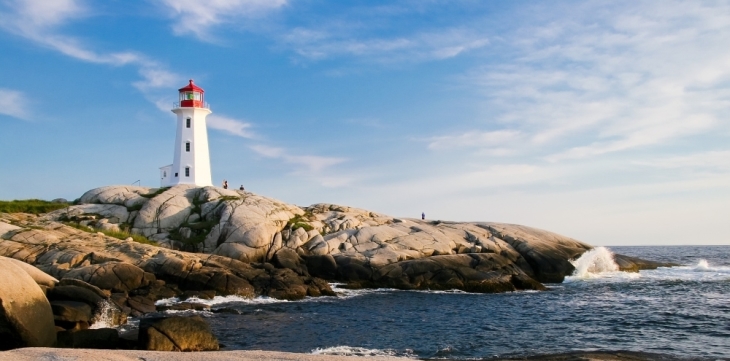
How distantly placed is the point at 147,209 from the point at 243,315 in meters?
23.5

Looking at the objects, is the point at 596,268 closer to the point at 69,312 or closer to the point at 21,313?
the point at 69,312

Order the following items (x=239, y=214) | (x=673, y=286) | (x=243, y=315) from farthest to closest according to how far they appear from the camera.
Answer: (x=239, y=214), (x=673, y=286), (x=243, y=315)

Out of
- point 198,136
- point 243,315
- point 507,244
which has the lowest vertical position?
point 243,315

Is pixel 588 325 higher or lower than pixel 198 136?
lower

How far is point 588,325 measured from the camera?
2453 centimetres

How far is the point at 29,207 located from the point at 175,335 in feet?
129

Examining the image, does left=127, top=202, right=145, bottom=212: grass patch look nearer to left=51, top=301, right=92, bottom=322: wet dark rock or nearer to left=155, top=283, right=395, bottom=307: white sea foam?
left=155, top=283, right=395, bottom=307: white sea foam

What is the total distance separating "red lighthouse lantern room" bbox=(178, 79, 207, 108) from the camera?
5666cm

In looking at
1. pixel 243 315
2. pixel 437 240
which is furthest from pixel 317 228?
pixel 243 315

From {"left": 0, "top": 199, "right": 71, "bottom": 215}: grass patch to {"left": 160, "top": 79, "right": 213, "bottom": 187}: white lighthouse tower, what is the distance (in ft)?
33.6

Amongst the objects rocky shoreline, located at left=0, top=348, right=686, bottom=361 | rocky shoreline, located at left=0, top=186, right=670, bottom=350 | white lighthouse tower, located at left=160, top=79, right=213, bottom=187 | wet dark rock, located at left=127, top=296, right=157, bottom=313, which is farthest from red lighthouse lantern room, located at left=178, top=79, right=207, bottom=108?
rocky shoreline, located at left=0, top=348, right=686, bottom=361

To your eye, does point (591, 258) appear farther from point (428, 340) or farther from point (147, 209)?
point (147, 209)

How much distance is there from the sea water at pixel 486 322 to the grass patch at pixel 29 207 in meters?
25.1

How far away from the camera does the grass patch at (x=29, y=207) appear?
1886 inches
